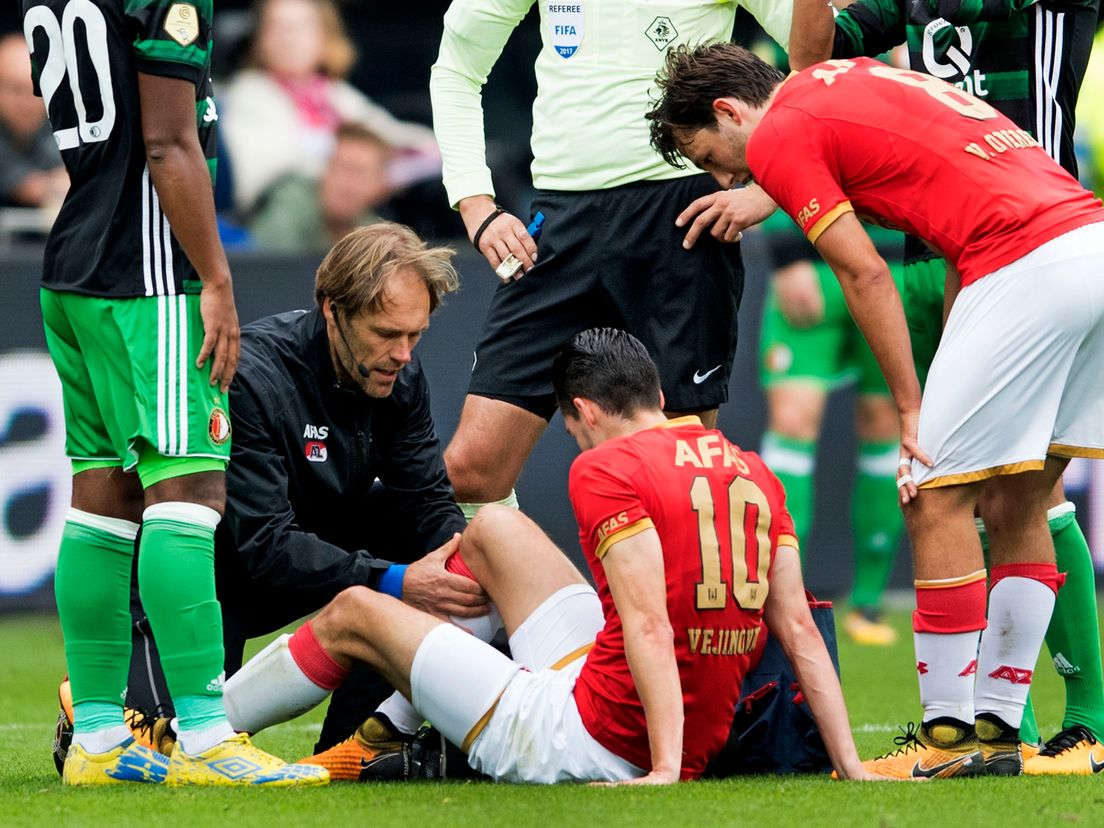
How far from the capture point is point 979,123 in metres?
4.19

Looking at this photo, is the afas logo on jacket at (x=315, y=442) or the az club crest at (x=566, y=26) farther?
the az club crest at (x=566, y=26)

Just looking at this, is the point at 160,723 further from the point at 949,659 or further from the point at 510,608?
the point at 949,659

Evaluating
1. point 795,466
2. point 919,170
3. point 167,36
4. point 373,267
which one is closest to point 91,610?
point 373,267

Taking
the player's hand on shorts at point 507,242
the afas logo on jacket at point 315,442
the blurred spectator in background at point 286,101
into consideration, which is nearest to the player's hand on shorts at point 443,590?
the afas logo on jacket at point 315,442

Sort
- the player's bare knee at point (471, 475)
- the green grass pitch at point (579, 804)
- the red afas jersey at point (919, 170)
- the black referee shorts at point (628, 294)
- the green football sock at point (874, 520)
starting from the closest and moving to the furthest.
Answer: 1. the green grass pitch at point (579, 804)
2. the red afas jersey at point (919, 170)
3. the black referee shorts at point (628, 294)
4. the player's bare knee at point (471, 475)
5. the green football sock at point (874, 520)

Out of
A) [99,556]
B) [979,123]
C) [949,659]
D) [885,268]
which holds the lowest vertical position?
[949,659]

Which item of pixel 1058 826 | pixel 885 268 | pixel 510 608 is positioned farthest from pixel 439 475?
pixel 1058 826

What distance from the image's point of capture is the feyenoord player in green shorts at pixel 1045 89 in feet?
14.9

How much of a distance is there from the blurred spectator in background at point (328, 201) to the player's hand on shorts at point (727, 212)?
5255 mm

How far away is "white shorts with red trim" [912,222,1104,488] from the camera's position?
4.03m

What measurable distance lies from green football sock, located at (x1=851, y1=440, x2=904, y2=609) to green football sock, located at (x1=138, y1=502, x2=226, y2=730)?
4.32 m

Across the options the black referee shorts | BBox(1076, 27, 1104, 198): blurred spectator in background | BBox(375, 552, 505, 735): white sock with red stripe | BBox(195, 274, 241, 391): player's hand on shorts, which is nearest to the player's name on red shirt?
BBox(375, 552, 505, 735): white sock with red stripe

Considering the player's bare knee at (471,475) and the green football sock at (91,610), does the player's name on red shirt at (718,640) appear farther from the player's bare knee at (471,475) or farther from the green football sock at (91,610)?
the green football sock at (91,610)

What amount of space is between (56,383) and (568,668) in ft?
14.8
